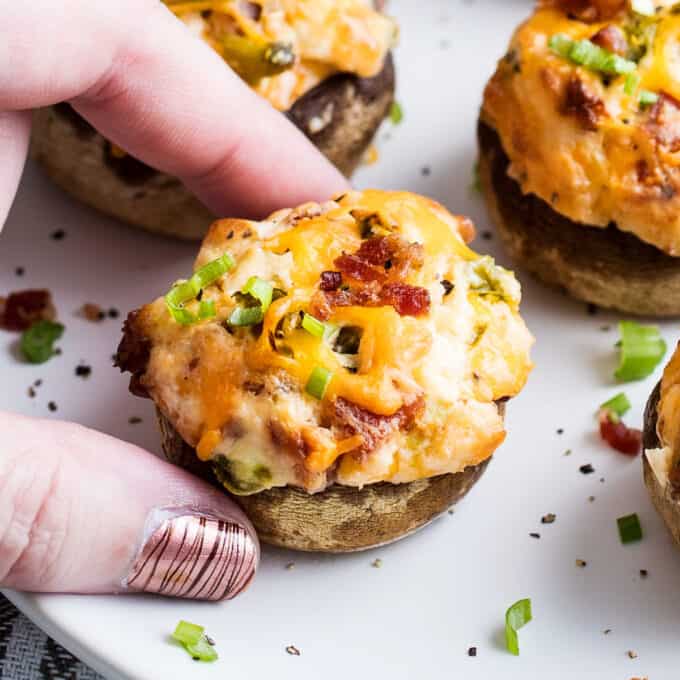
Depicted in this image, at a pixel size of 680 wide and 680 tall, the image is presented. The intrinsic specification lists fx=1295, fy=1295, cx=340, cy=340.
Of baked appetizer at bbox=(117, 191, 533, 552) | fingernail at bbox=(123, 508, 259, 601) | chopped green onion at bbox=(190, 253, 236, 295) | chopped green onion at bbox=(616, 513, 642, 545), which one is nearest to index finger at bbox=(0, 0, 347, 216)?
baked appetizer at bbox=(117, 191, 533, 552)

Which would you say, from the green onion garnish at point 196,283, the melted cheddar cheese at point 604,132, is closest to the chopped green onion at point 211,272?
the green onion garnish at point 196,283

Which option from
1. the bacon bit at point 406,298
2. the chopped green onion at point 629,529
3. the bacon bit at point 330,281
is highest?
the bacon bit at point 330,281

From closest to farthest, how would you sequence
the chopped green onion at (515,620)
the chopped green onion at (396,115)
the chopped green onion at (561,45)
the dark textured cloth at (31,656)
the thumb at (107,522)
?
the thumb at (107,522) < the chopped green onion at (515,620) < the dark textured cloth at (31,656) < the chopped green onion at (561,45) < the chopped green onion at (396,115)

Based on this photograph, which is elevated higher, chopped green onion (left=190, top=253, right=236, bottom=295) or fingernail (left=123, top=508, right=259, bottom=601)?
chopped green onion (left=190, top=253, right=236, bottom=295)

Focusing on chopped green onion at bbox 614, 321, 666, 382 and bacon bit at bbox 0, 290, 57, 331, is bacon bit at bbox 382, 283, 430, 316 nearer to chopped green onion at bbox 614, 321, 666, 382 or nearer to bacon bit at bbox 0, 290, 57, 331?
chopped green onion at bbox 614, 321, 666, 382

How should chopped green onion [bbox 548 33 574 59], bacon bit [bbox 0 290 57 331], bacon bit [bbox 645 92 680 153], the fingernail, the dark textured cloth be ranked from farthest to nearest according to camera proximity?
bacon bit [bbox 0 290 57 331]
chopped green onion [bbox 548 33 574 59]
bacon bit [bbox 645 92 680 153]
the dark textured cloth
the fingernail

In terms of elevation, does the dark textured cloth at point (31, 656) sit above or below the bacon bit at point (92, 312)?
below

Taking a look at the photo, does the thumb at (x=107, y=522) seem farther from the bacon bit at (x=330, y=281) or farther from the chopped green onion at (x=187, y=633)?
the bacon bit at (x=330, y=281)

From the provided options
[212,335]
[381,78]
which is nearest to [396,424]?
[212,335]
